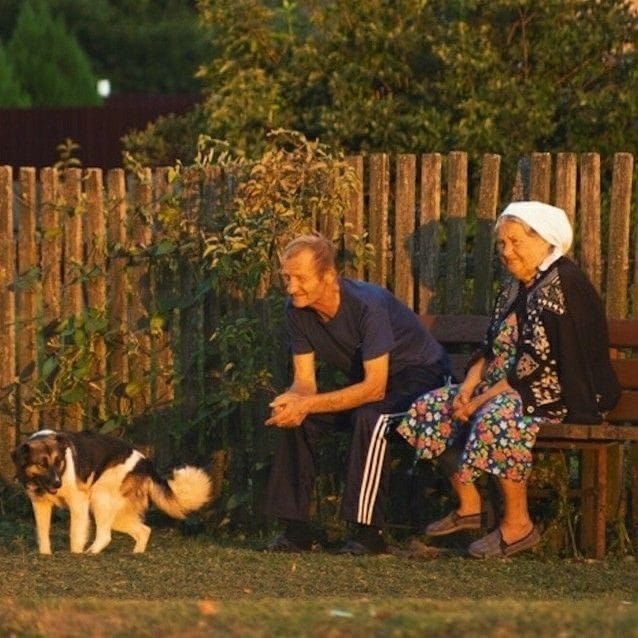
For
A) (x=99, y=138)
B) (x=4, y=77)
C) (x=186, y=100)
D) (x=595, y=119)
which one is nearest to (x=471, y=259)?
(x=595, y=119)

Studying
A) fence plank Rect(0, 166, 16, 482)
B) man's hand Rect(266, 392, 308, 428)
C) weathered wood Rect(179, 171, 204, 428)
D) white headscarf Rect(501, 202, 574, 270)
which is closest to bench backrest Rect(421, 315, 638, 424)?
white headscarf Rect(501, 202, 574, 270)

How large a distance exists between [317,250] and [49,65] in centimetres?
3020

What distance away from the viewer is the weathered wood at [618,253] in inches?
365

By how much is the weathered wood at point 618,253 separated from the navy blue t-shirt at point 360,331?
85 cm

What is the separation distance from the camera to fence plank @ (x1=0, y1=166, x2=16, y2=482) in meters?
10.6

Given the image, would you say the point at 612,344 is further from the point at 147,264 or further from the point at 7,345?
the point at 7,345

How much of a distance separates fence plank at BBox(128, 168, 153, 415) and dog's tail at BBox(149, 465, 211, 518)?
979mm

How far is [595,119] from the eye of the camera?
41.2 feet

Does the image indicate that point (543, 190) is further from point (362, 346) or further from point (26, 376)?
point (26, 376)

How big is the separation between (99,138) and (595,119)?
18.0 meters

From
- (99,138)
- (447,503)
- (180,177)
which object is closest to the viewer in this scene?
(447,503)

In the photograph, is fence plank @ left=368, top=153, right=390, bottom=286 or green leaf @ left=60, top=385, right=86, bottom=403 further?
A: green leaf @ left=60, top=385, right=86, bottom=403

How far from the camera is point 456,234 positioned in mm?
9531

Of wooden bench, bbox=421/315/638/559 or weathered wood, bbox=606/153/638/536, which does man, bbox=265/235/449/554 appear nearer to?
wooden bench, bbox=421/315/638/559
